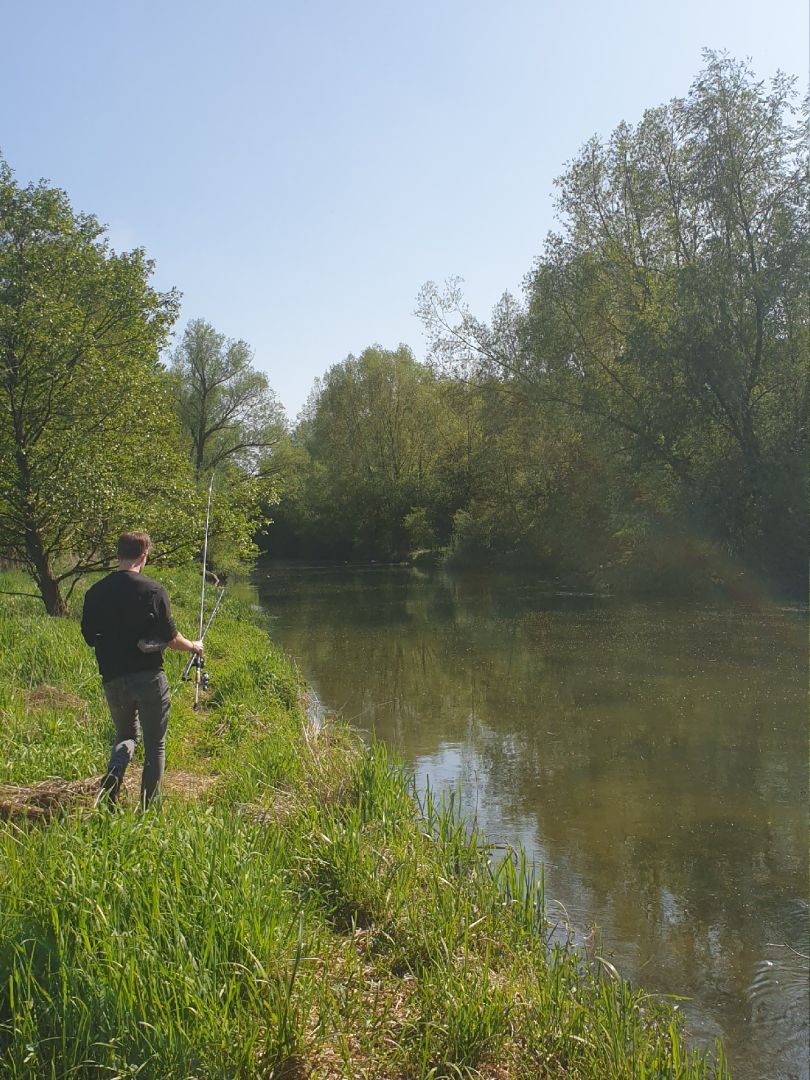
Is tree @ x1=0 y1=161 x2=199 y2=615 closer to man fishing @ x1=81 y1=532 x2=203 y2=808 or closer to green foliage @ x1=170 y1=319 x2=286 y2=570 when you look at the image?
man fishing @ x1=81 y1=532 x2=203 y2=808

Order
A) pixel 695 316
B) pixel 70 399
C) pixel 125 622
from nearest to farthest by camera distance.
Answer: pixel 125 622
pixel 70 399
pixel 695 316

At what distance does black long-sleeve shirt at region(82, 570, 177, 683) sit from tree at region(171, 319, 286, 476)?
139 feet

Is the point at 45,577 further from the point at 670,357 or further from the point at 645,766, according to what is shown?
the point at 670,357

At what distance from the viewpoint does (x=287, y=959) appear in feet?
12.0

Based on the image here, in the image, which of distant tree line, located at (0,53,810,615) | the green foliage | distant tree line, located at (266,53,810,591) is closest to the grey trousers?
distant tree line, located at (0,53,810,615)

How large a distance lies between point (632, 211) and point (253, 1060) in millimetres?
29530

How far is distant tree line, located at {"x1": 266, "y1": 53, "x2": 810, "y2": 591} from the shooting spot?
24.6 m

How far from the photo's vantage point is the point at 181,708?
32.4 feet

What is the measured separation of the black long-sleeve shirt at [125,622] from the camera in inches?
235

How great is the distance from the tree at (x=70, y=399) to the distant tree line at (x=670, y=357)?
14.9 meters

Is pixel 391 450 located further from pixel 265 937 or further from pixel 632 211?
pixel 265 937

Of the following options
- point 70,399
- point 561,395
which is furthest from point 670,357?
point 70,399

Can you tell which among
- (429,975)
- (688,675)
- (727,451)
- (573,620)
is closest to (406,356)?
(727,451)

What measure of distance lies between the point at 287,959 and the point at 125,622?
9.58 ft
